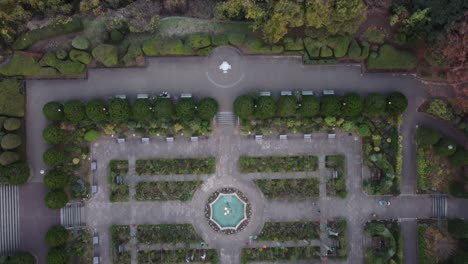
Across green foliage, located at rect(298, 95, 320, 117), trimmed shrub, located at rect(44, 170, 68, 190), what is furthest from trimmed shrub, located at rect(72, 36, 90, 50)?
green foliage, located at rect(298, 95, 320, 117)

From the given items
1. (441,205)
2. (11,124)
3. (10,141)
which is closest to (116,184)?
(10,141)

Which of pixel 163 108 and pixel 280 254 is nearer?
pixel 163 108

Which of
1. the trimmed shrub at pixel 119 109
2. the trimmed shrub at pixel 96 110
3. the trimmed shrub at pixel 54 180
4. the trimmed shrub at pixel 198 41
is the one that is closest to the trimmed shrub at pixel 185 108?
the trimmed shrub at pixel 119 109

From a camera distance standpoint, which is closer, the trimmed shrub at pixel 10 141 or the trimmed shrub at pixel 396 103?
the trimmed shrub at pixel 10 141

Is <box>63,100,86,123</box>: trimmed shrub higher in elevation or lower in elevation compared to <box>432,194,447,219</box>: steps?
higher

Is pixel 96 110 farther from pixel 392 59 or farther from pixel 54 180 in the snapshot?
pixel 392 59

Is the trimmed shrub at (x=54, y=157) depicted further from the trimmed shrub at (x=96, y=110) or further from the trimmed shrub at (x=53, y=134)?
the trimmed shrub at (x=96, y=110)

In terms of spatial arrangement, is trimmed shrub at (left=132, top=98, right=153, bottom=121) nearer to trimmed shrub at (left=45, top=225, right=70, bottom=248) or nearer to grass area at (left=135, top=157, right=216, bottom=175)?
grass area at (left=135, top=157, right=216, bottom=175)
